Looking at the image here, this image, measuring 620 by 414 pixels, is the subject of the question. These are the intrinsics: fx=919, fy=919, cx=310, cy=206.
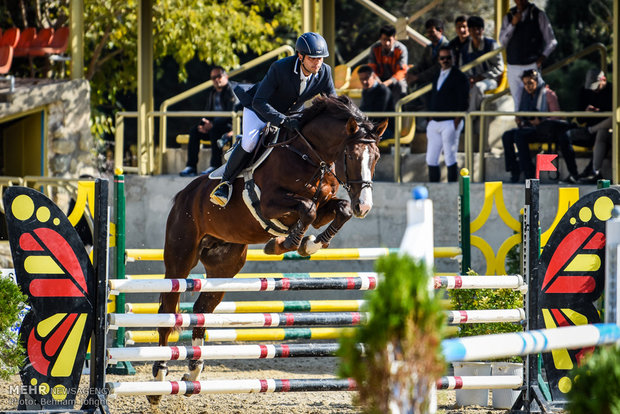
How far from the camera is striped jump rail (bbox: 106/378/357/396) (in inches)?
180

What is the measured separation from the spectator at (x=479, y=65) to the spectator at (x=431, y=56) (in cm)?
31

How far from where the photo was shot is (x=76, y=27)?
11617 millimetres

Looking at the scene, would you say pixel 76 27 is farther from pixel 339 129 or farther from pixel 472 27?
pixel 339 129

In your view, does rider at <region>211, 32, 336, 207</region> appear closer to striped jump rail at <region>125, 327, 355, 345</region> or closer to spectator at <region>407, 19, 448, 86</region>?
striped jump rail at <region>125, 327, 355, 345</region>

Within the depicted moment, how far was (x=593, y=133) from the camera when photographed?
960cm

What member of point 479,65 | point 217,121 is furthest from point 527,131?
point 217,121

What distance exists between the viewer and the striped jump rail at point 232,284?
4.68 meters

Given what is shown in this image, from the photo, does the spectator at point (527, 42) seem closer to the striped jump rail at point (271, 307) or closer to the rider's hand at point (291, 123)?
the striped jump rail at point (271, 307)

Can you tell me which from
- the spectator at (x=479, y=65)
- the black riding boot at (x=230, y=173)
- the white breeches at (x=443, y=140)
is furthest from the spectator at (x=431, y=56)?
the black riding boot at (x=230, y=173)

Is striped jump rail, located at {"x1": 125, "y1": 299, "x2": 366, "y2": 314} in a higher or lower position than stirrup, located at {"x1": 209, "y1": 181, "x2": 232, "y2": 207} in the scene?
lower

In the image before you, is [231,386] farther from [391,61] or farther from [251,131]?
[391,61]

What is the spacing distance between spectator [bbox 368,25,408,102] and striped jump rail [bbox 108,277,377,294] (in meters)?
5.74

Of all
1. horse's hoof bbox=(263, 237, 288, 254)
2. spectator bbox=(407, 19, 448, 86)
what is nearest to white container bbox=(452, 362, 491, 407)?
horse's hoof bbox=(263, 237, 288, 254)

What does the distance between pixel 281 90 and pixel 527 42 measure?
479 cm
